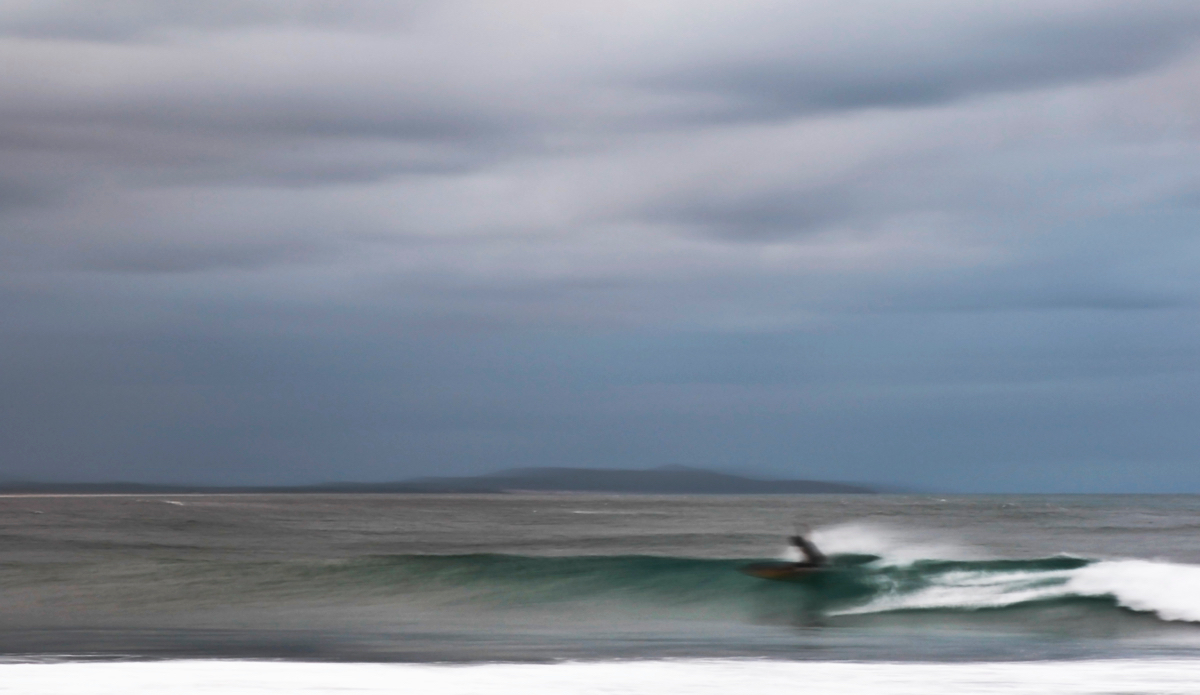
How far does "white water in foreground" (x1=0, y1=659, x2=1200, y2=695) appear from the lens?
13.7m

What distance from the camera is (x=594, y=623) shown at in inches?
919

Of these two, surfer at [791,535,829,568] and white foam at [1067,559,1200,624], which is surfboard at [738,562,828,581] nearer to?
surfer at [791,535,829,568]

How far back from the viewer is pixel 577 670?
15.3 m

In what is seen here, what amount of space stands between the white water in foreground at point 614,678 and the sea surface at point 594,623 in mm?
52

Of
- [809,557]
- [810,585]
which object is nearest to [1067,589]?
[810,585]

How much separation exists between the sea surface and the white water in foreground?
52 millimetres

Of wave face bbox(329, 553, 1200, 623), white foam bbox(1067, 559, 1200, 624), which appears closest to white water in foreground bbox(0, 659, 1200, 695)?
white foam bbox(1067, 559, 1200, 624)

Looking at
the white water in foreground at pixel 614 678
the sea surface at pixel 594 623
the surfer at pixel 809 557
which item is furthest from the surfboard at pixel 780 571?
the white water in foreground at pixel 614 678

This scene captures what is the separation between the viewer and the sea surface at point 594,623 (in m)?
14.6

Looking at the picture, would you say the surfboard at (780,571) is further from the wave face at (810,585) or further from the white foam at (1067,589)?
the white foam at (1067,589)

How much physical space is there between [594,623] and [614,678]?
886 cm

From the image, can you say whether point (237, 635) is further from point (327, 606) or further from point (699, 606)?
point (699, 606)

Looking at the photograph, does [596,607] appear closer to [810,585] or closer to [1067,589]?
[810,585]

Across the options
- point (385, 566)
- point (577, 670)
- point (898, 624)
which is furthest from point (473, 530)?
point (577, 670)
